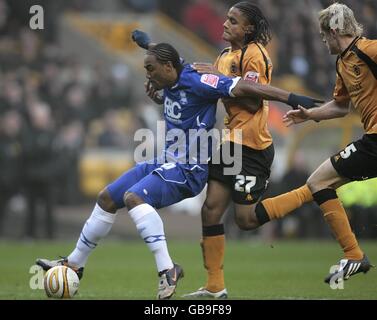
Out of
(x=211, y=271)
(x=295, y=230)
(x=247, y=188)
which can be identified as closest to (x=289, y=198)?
(x=247, y=188)

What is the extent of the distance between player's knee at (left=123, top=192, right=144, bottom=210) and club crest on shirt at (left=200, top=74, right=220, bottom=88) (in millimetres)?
1142

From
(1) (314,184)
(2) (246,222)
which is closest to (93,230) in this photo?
(2) (246,222)

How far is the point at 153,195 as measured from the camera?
898 centimetres

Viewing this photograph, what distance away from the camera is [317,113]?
9266 mm

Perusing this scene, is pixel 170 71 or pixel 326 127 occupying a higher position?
pixel 326 127

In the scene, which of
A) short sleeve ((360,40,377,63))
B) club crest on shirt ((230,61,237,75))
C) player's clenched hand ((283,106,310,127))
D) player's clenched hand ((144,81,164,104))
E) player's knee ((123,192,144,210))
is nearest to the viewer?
short sleeve ((360,40,377,63))

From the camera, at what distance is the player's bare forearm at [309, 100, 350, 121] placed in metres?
9.27

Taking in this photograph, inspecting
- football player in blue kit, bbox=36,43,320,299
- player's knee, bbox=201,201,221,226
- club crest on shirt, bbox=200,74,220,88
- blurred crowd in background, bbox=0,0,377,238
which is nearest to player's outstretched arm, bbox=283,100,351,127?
football player in blue kit, bbox=36,43,320,299

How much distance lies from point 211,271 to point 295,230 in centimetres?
1022

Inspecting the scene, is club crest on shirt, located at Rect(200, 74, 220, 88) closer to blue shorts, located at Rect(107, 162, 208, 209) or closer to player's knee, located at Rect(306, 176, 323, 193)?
blue shorts, located at Rect(107, 162, 208, 209)

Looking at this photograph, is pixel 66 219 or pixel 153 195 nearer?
pixel 153 195

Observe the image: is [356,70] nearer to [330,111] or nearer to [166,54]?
[330,111]
